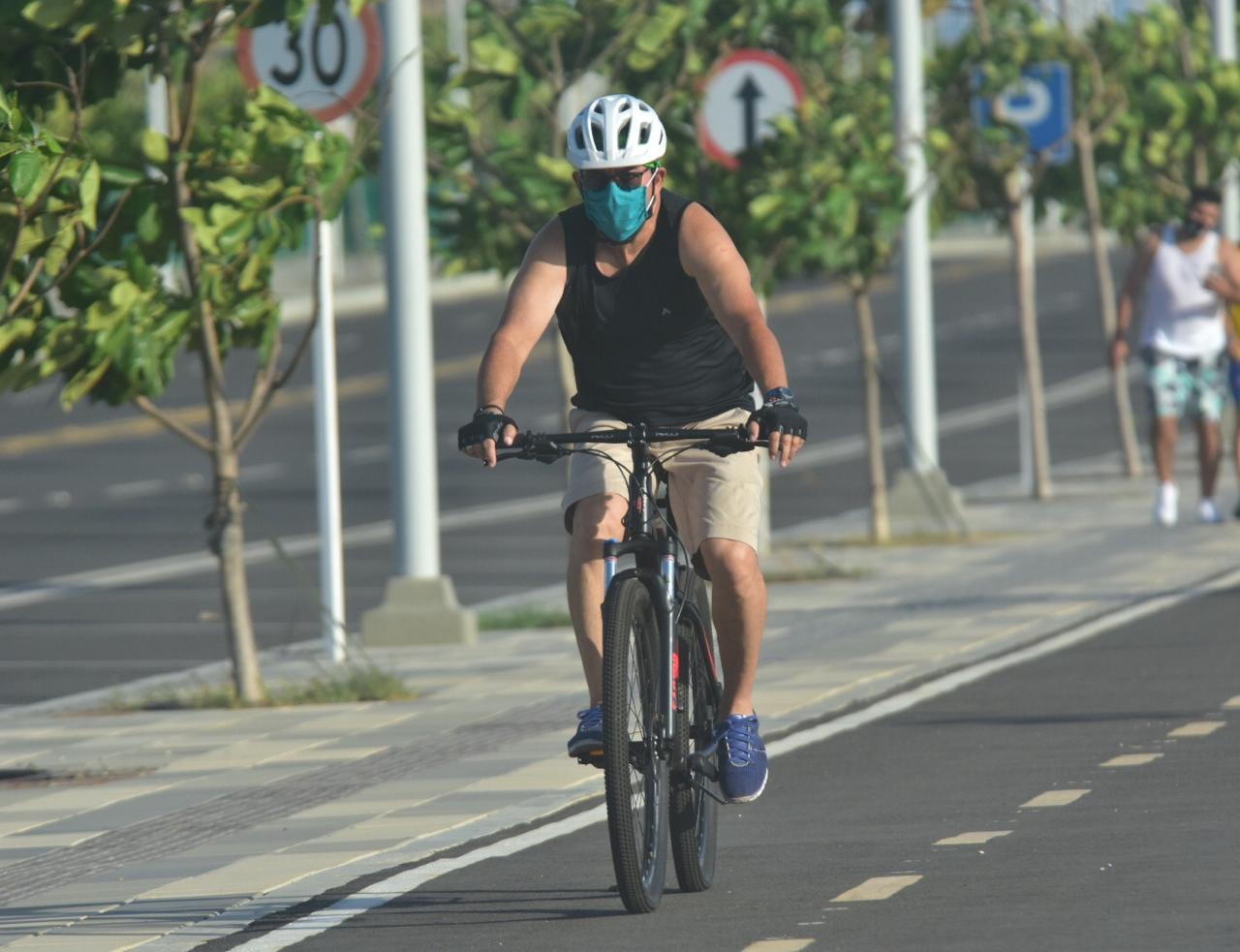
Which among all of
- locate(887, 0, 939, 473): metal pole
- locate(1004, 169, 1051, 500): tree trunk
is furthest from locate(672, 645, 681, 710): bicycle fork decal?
locate(1004, 169, 1051, 500): tree trunk

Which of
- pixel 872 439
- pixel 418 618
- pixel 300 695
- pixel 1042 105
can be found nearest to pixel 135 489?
pixel 1042 105

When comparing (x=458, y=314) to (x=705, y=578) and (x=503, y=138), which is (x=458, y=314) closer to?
(x=503, y=138)

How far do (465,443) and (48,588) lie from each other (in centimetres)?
1129

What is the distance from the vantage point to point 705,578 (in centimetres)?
820

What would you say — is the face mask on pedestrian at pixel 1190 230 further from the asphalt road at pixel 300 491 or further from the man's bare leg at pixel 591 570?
the man's bare leg at pixel 591 570

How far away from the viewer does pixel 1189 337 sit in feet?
61.3

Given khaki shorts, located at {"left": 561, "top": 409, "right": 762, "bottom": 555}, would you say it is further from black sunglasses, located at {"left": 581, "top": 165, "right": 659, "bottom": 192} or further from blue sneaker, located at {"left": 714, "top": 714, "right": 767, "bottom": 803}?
black sunglasses, located at {"left": 581, "top": 165, "right": 659, "bottom": 192}

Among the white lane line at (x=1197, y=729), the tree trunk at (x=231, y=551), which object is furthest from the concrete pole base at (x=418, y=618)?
the white lane line at (x=1197, y=729)

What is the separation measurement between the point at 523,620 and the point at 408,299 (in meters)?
1.96

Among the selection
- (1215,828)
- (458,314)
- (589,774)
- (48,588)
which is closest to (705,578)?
(1215,828)

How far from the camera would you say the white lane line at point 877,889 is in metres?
7.77

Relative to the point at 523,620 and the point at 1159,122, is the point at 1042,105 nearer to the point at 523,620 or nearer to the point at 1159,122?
the point at 1159,122

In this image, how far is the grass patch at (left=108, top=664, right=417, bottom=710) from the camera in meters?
12.8

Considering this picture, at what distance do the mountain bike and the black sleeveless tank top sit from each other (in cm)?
13
